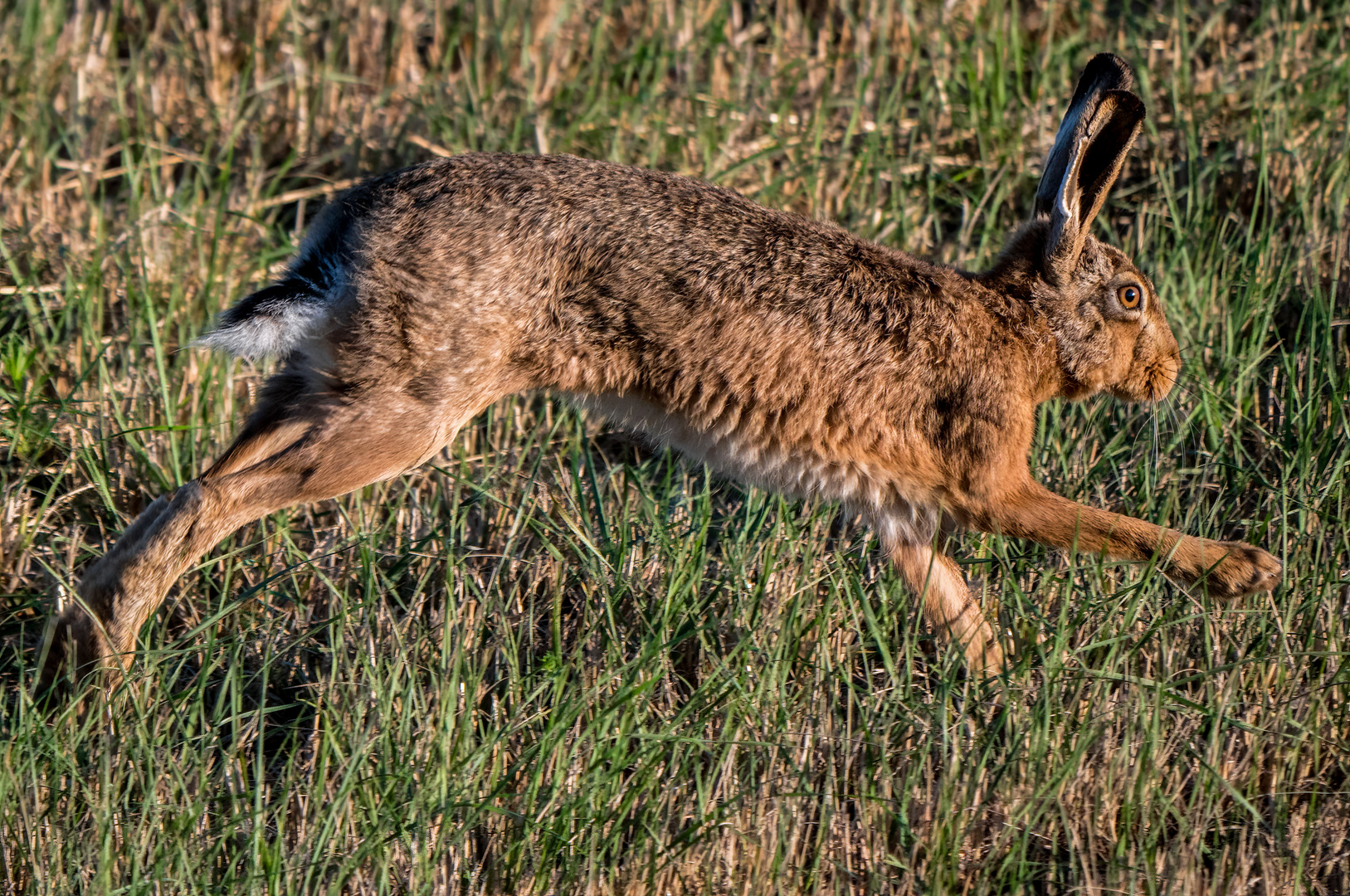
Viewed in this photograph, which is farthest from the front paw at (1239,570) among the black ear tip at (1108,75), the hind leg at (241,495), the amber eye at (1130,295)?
the hind leg at (241,495)

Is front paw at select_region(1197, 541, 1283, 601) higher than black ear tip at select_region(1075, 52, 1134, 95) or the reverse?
the reverse

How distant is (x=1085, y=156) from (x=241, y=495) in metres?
2.56

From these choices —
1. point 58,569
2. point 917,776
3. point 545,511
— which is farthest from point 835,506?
point 58,569

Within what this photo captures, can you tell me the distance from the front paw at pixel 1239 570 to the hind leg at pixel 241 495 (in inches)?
78.7

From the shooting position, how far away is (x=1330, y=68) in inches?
226

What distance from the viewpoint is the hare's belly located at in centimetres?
395

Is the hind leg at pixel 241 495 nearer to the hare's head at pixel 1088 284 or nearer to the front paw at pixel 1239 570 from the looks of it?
the hare's head at pixel 1088 284

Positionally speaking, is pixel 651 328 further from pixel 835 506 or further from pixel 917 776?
pixel 917 776

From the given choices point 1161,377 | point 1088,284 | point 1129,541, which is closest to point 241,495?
point 1129,541

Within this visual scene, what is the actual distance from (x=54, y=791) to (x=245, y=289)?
7.98 feet

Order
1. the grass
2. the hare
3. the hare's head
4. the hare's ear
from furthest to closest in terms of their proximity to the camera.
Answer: the hare's head, the hare's ear, the hare, the grass

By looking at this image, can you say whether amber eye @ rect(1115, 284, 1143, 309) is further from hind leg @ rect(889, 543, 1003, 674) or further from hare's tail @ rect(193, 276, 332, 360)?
hare's tail @ rect(193, 276, 332, 360)

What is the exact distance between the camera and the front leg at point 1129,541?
3.74 meters

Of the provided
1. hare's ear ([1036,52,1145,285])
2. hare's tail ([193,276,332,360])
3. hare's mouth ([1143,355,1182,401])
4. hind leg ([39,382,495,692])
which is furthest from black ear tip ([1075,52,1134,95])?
hare's tail ([193,276,332,360])
